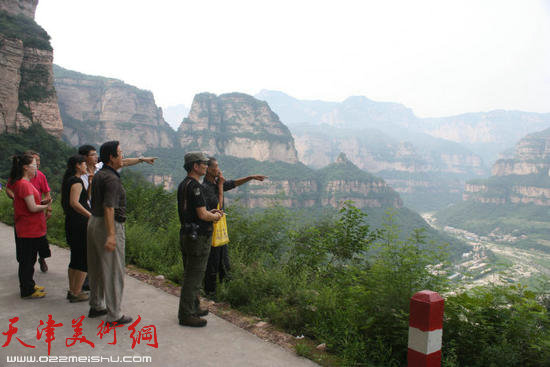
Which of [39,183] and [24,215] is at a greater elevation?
[39,183]

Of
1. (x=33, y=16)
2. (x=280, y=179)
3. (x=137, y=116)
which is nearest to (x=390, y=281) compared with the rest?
(x=33, y=16)

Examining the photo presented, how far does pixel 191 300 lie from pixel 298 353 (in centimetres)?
125

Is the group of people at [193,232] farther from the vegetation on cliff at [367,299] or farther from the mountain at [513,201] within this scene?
the mountain at [513,201]

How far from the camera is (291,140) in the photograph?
4813 inches

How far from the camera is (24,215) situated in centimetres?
444

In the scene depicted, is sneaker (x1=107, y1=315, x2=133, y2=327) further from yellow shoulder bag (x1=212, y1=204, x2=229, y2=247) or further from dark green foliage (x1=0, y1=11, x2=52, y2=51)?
dark green foliage (x1=0, y1=11, x2=52, y2=51)

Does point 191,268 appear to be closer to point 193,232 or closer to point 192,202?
point 193,232

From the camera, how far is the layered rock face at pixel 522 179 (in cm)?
13650

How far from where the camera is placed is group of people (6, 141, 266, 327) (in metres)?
3.52

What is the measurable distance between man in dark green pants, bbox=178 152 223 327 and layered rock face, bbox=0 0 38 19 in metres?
57.9

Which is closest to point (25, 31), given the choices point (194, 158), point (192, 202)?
point (194, 158)

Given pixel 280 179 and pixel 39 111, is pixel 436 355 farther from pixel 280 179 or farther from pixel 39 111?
pixel 280 179

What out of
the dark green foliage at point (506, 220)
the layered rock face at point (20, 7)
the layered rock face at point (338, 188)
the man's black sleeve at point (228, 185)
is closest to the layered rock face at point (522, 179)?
the dark green foliage at point (506, 220)

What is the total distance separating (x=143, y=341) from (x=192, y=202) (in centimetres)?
143
